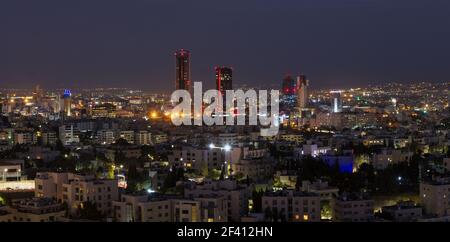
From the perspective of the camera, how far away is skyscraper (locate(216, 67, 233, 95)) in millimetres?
24438

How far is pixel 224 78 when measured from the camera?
80.9ft

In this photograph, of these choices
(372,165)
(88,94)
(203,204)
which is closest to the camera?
(203,204)

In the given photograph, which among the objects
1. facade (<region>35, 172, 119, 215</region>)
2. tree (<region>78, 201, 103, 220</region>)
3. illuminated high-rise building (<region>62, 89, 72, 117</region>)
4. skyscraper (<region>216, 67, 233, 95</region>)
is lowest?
tree (<region>78, 201, 103, 220</region>)

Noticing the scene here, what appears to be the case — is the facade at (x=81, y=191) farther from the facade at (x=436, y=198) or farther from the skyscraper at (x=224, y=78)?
the skyscraper at (x=224, y=78)

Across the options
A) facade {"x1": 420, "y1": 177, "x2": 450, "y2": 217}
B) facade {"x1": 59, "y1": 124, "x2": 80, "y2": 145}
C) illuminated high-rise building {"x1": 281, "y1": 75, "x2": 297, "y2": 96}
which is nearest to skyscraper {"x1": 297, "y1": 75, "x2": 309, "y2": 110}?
illuminated high-rise building {"x1": 281, "y1": 75, "x2": 297, "y2": 96}

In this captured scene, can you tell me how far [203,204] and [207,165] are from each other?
3766 millimetres

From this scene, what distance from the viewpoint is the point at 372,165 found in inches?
344

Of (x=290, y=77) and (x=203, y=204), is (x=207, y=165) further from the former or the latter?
(x=290, y=77)

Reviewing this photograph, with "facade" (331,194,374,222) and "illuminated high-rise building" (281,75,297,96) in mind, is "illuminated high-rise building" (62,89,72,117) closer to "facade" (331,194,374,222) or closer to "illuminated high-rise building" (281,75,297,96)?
"illuminated high-rise building" (281,75,297,96)

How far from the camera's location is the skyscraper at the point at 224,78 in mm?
24438

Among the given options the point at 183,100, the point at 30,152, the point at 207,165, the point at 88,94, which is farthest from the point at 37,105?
the point at 207,165

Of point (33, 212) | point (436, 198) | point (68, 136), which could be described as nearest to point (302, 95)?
point (68, 136)

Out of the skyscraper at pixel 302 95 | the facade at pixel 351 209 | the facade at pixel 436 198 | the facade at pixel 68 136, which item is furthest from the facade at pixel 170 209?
the skyscraper at pixel 302 95
